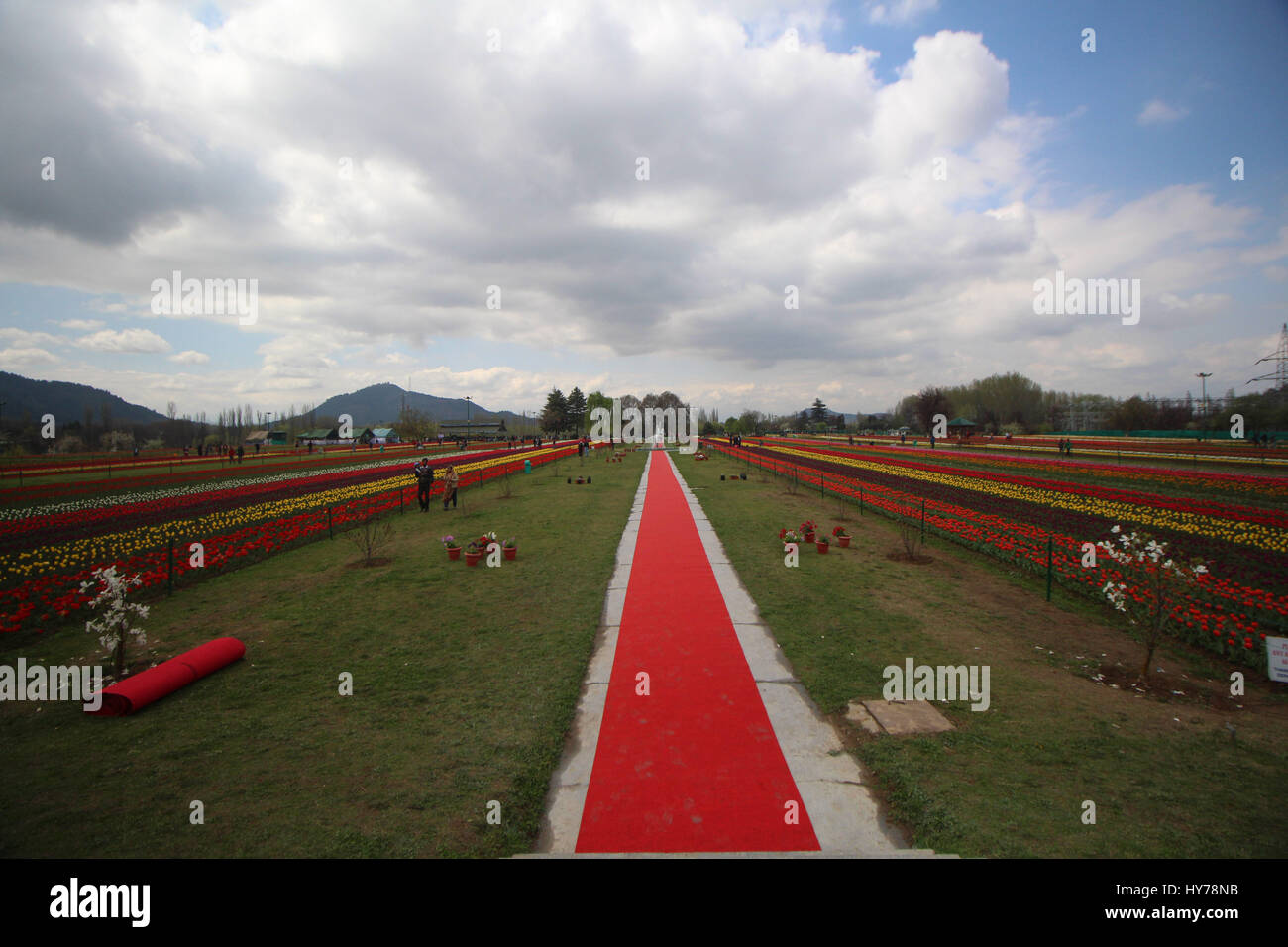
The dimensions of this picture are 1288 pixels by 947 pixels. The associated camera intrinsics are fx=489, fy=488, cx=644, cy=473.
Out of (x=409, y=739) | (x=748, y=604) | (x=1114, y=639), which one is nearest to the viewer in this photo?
(x=409, y=739)

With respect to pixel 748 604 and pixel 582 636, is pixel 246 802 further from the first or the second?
pixel 748 604

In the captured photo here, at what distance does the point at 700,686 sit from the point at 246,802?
14.5 feet

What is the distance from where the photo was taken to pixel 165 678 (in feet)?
18.8

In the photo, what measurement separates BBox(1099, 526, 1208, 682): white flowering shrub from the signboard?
80cm

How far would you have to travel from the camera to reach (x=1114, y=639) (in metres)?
7.27

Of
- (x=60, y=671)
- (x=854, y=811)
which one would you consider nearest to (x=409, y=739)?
(x=854, y=811)

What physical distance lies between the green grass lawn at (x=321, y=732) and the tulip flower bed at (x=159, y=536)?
1.21 m

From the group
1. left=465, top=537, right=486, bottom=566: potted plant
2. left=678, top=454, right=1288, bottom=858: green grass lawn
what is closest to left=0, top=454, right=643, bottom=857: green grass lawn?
left=465, top=537, right=486, bottom=566: potted plant

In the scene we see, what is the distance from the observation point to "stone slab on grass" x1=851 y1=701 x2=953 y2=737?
197 inches

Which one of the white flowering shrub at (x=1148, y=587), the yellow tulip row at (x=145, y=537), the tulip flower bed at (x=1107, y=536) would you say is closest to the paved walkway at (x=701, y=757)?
the white flowering shrub at (x=1148, y=587)

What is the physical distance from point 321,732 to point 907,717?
242 inches

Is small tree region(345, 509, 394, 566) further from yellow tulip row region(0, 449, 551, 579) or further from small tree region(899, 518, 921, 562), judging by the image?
small tree region(899, 518, 921, 562)

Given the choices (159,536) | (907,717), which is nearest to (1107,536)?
(907,717)

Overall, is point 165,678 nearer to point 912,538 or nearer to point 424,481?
point 424,481
